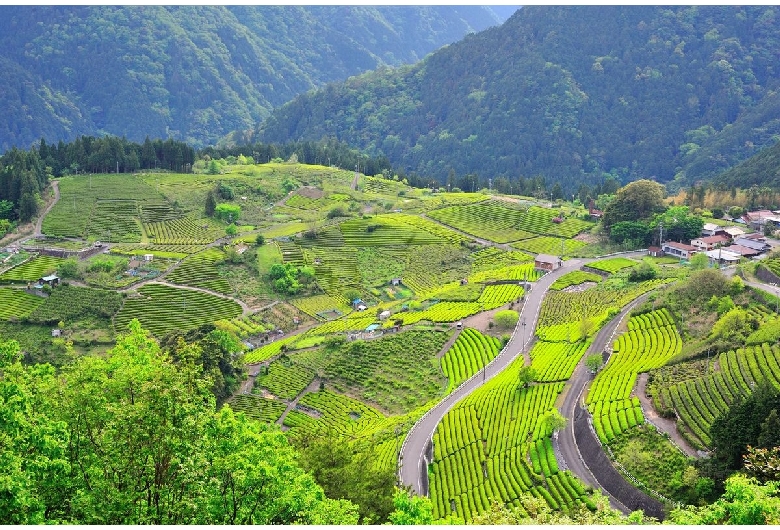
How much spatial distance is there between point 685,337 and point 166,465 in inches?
1440

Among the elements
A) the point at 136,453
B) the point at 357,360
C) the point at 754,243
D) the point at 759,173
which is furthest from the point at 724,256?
the point at 136,453

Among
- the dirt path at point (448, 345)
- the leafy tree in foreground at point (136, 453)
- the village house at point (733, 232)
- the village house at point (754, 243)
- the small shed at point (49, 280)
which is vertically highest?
the leafy tree in foreground at point (136, 453)

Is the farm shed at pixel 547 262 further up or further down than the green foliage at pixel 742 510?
further down

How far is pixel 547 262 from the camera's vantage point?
227 feet

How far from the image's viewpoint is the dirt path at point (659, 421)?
33.8 meters

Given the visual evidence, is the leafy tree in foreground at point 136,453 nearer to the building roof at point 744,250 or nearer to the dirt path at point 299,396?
the dirt path at point 299,396

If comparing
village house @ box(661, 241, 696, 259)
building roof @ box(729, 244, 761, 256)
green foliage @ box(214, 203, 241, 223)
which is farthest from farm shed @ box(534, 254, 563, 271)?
green foliage @ box(214, 203, 241, 223)

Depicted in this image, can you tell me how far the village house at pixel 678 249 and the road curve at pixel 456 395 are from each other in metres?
10.1

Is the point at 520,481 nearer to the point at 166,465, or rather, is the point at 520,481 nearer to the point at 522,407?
the point at 522,407

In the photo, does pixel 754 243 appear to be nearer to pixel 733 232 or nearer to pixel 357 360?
pixel 733 232

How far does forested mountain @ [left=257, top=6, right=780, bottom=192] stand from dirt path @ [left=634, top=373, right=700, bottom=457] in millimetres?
123357

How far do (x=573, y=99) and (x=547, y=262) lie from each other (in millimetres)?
119089

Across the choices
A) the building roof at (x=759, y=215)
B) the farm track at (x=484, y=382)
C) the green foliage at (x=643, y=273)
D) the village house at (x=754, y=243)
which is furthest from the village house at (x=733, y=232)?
the farm track at (x=484, y=382)

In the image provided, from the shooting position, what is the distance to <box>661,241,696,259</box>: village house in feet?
232
